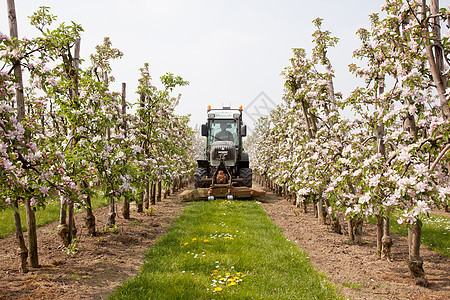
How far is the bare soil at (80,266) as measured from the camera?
471cm

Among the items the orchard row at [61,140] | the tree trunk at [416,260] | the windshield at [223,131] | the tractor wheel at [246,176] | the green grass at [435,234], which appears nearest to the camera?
the orchard row at [61,140]

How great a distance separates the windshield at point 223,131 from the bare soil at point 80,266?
392 inches

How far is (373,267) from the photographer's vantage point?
19.9 ft

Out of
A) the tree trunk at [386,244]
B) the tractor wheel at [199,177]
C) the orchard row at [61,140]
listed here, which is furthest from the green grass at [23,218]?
the tractor wheel at [199,177]

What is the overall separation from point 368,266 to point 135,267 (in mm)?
4447

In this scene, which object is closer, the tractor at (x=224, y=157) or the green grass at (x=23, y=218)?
the green grass at (x=23, y=218)

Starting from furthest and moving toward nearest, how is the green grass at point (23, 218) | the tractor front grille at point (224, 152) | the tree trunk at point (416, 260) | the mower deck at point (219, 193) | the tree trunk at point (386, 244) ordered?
the tractor front grille at point (224, 152)
the mower deck at point (219, 193)
the green grass at point (23, 218)
the tree trunk at point (386, 244)
the tree trunk at point (416, 260)

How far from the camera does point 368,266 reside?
6.14 m

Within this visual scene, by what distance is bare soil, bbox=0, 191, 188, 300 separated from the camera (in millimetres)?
4715

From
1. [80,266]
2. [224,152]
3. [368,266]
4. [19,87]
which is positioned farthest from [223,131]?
[19,87]

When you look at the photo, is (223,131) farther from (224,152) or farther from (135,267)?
(135,267)

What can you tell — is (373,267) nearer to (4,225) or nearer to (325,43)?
(325,43)

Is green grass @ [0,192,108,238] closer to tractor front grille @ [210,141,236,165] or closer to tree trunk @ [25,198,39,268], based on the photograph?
tree trunk @ [25,198,39,268]

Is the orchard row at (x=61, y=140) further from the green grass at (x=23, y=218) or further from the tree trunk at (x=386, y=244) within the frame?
the tree trunk at (x=386, y=244)
